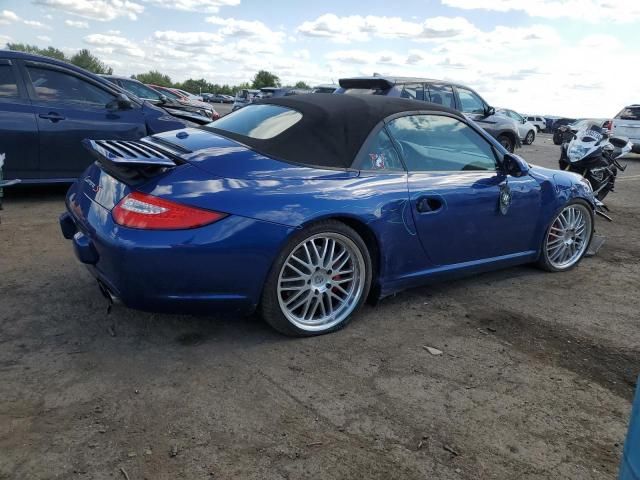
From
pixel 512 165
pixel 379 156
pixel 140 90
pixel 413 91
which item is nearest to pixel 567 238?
pixel 512 165

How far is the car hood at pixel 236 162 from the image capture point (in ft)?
9.97

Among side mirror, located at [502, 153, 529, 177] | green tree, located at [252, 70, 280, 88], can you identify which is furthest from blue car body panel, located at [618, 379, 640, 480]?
green tree, located at [252, 70, 280, 88]

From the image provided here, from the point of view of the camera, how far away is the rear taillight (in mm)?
2783

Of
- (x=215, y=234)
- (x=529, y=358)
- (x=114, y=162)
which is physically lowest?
(x=529, y=358)

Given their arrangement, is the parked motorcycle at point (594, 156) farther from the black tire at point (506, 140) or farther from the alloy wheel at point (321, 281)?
the alloy wheel at point (321, 281)

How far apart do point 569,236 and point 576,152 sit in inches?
113

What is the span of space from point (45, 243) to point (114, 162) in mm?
2373

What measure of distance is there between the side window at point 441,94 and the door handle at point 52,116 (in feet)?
18.2

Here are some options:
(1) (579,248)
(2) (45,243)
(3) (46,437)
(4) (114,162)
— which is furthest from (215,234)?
(1) (579,248)

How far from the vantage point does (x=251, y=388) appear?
8.96 feet

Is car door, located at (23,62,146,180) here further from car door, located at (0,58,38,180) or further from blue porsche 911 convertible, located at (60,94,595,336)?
blue porsche 911 convertible, located at (60,94,595,336)

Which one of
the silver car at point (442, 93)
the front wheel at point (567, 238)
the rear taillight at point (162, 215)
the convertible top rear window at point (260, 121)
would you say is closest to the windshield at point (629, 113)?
the silver car at point (442, 93)

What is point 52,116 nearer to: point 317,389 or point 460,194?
point 460,194

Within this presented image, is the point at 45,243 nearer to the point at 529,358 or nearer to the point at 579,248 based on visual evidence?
the point at 529,358
